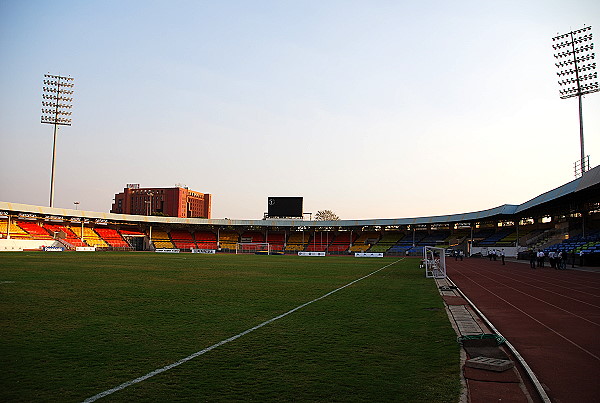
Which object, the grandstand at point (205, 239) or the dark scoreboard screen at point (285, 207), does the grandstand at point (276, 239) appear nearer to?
the dark scoreboard screen at point (285, 207)

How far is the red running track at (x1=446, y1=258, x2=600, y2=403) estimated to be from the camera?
5.68 m

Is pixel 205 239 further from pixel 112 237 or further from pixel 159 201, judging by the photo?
pixel 159 201

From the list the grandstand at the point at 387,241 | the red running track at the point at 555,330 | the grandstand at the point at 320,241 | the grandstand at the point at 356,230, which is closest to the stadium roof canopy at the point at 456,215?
the grandstand at the point at 356,230

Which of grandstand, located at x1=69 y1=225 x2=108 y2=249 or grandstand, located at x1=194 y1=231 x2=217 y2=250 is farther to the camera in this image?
grandstand, located at x1=194 y1=231 x2=217 y2=250

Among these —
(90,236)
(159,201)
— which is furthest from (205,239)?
(159,201)

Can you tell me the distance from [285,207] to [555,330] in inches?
2783

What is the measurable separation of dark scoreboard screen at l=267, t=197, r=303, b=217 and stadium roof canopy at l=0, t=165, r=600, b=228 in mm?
6117

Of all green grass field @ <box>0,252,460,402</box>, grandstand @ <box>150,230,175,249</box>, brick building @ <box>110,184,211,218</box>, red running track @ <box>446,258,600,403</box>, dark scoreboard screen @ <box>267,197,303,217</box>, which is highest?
brick building @ <box>110,184,211,218</box>

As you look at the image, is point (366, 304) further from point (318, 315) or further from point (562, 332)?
point (562, 332)

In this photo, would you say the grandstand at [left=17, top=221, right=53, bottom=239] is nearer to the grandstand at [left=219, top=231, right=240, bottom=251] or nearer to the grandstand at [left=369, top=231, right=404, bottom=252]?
the grandstand at [left=219, top=231, right=240, bottom=251]

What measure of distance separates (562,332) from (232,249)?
7429 centimetres

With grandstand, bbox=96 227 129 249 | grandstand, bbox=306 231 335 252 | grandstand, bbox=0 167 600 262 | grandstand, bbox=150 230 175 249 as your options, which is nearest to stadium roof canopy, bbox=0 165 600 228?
grandstand, bbox=0 167 600 262

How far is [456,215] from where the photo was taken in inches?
2790

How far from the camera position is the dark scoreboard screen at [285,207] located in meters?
79.2
